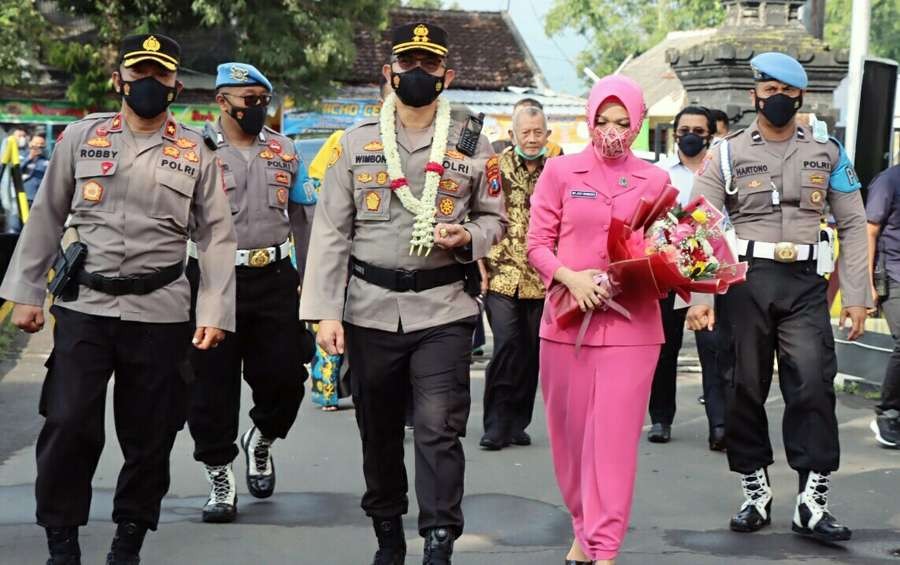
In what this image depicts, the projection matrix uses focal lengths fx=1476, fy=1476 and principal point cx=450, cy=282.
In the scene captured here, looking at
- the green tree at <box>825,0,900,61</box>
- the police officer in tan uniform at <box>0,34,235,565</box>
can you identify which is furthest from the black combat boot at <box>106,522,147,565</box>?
the green tree at <box>825,0,900,61</box>

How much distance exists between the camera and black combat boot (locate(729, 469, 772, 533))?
6.99 metres

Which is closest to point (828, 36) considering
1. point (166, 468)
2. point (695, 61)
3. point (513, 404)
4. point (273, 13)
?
point (273, 13)

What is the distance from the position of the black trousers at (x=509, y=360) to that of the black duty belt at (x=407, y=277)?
3141mm

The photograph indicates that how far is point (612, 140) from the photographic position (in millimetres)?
5832

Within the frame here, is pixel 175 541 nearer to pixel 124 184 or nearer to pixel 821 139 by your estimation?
pixel 124 184

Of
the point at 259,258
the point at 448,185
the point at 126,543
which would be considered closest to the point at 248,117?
the point at 259,258

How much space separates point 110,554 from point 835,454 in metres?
3.27

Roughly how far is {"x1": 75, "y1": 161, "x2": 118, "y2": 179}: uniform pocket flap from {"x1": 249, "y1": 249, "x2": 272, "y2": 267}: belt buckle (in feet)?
4.57

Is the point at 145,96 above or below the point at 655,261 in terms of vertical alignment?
above

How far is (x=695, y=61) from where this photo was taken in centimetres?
1379

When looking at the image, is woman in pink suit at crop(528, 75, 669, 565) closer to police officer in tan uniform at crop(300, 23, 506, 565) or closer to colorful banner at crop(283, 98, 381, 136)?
police officer in tan uniform at crop(300, 23, 506, 565)

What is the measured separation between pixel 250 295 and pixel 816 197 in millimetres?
2713

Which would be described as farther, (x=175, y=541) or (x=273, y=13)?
(x=273, y=13)

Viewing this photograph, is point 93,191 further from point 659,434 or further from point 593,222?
point 659,434
